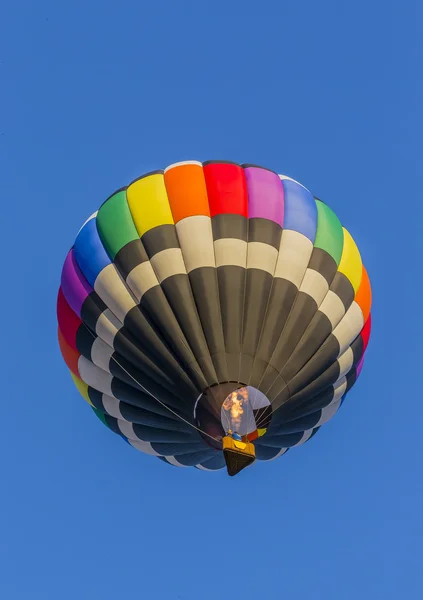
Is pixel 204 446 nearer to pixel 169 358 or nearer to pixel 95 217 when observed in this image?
pixel 169 358

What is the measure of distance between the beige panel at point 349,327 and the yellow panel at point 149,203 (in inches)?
115

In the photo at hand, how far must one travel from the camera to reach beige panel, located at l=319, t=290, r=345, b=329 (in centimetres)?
1886

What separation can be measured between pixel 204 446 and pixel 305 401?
1775mm

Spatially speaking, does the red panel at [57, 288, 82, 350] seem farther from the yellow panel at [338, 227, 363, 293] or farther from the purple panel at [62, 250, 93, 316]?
the yellow panel at [338, 227, 363, 293]

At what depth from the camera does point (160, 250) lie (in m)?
18.6

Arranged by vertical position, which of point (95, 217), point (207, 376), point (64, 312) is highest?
point (95, 217)

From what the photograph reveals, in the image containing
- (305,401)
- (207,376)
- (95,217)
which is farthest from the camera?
(95,217)

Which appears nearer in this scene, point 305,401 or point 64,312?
point 305,401

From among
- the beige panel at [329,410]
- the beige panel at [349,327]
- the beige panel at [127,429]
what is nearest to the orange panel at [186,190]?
the beige panel at [349,327]

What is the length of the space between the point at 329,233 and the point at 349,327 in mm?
1523

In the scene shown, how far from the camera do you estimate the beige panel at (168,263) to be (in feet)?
60.3

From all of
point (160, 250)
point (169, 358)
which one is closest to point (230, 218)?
→ point (160, 250)

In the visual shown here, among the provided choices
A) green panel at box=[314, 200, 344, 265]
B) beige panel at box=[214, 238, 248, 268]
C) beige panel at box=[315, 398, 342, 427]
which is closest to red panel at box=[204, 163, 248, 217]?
beige panel at box=[214, 238, 248, 268]

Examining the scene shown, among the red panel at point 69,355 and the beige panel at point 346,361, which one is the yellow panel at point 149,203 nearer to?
the red panel at point 69,355
